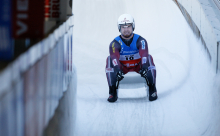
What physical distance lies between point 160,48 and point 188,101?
7.23ft

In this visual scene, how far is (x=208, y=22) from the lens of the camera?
5270mm

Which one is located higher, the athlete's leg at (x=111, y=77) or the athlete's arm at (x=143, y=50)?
the athlete's arm at (x=143, y=50)

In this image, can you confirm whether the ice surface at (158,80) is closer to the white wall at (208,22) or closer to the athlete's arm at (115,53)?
the white wall at (208,22)

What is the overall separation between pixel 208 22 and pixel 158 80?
1318 mm

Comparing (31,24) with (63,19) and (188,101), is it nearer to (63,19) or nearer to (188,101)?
(63,19)

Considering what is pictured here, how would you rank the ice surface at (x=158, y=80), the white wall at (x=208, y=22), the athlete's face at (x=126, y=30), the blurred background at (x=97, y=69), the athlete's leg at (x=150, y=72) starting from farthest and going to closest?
1. the white wall at (x=208, y=22)
2. the athlete's face at (x=126, y=30)
3. the athlete's leg at (x=150, y=72)
4. the ice surface at (x=158, y=80)
5. the blurred background at (x=97, y=69)

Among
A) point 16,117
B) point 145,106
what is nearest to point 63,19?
point 16,117

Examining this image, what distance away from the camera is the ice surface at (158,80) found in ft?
12.5

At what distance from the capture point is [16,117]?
1176 mm

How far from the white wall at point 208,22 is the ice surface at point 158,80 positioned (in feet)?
0.83

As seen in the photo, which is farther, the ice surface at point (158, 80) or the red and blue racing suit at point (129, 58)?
the red and blue racing suit at point (129, 58)

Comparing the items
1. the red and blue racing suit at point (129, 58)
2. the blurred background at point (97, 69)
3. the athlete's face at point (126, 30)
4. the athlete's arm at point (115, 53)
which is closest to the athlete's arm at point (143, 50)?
the red and blue racing suit at point (129, 58)

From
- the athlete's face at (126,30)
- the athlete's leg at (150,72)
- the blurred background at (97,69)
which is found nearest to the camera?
the blurred background at (97,69)

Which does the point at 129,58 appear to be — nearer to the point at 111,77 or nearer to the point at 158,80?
the point at 111,77
